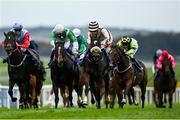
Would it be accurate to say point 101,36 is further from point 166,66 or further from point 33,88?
point 166,66

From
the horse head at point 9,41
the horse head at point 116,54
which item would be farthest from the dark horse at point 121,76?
the horse head at point 9,41

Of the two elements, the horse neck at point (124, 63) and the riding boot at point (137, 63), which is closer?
the horse neck at point (124, 63)

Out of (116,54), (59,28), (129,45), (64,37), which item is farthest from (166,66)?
(59,28)

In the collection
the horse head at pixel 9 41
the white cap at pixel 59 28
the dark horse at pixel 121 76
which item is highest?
the white cap at pixel 59 28

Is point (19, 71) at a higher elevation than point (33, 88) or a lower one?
higher

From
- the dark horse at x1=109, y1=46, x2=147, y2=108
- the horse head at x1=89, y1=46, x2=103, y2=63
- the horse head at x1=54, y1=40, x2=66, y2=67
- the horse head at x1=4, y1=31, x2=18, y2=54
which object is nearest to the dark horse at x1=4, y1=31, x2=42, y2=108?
the horse head at x1=4, y1=31, x2=18, y2=54

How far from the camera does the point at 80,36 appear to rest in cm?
2814

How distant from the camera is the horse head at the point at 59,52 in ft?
82.3

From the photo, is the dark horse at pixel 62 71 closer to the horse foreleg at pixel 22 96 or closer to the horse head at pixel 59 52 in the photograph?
the horse head at pixel 59 52

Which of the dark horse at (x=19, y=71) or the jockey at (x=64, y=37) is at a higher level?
the jockey at (x=64, y=37)

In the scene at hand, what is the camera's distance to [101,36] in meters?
26.4

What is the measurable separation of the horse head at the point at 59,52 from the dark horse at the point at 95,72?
70 centimetres

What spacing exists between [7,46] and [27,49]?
2.07m

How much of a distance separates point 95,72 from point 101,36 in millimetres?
958
